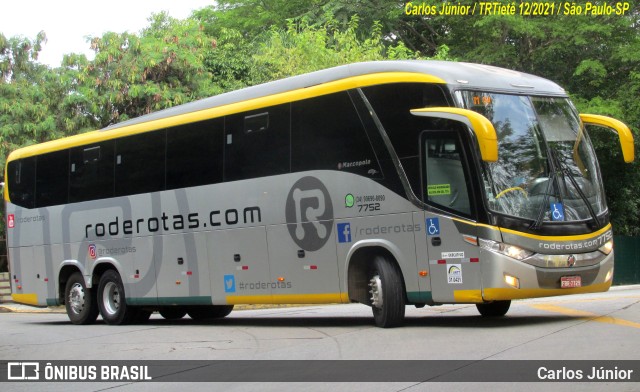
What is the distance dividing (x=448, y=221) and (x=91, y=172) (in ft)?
30.3

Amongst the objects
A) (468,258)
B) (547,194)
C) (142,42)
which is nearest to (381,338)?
(468,258)

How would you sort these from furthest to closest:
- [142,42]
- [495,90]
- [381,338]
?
[142,42] → [495,90] → [381,338]

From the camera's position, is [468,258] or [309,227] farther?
[309,227]

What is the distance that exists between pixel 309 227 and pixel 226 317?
20.1ft

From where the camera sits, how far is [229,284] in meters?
16.7

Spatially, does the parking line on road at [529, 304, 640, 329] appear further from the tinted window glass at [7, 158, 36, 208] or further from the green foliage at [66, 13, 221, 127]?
the green foliage at [66, 13, 221, 127]

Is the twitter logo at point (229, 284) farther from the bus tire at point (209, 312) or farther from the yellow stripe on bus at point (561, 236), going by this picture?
the yellow stripe on bus at point (561, 236)

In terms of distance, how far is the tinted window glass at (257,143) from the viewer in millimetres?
15477

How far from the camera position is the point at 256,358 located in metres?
11.4

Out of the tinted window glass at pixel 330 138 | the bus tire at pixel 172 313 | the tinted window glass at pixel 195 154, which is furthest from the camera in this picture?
the bus tire at pixel 172 313

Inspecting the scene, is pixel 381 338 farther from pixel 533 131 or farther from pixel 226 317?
pixel 226 317

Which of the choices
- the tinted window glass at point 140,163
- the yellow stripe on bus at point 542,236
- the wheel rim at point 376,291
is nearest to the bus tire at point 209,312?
the tinted window glass at point 140,163

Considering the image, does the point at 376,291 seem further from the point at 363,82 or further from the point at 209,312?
the point at 209,312

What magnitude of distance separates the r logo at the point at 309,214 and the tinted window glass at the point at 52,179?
6.93 metres
